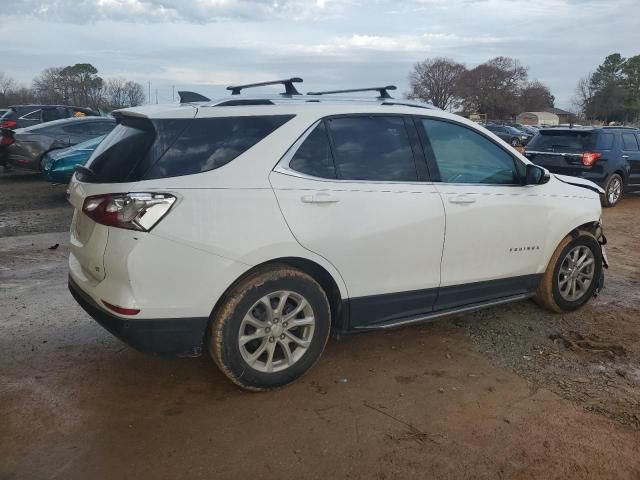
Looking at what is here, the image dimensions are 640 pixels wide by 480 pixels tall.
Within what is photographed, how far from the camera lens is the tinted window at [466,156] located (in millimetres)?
4129

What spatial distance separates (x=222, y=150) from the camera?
3348 millimetres

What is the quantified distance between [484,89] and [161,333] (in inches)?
4187

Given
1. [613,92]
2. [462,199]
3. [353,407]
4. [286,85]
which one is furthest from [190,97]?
[613,92]

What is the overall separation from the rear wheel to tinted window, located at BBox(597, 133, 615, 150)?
64 cm

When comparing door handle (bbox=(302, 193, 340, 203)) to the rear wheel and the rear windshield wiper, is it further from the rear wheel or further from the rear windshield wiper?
the rear wheel

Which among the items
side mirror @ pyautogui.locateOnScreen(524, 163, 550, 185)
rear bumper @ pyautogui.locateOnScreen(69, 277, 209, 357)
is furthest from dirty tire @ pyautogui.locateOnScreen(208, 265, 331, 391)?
side mirror @ pyautogui.locateOnScreen(524, 163, 550, 185)

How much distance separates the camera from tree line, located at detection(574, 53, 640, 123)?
9269 cm

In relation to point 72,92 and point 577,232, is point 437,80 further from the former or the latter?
point 577,232

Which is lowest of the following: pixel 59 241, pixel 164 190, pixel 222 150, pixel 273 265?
pixel 59 241

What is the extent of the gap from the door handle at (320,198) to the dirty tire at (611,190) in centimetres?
989

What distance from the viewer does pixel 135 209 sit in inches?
121

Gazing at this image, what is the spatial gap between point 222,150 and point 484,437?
7.17ft

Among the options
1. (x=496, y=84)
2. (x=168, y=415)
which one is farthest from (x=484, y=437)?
(x=496, y=84)

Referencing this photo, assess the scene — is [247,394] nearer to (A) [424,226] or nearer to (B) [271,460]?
(B) [271,460]
